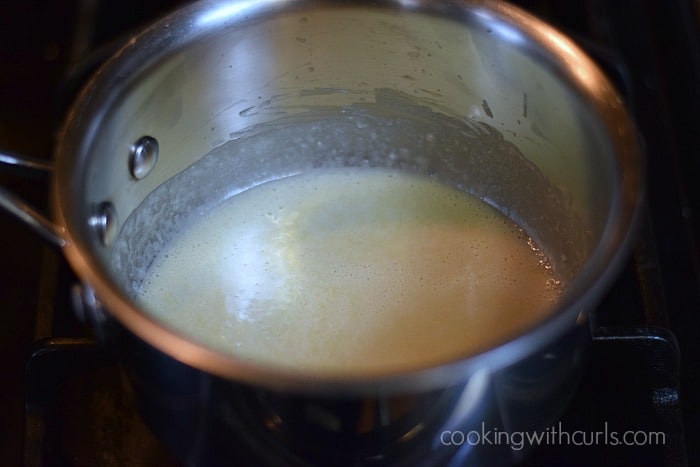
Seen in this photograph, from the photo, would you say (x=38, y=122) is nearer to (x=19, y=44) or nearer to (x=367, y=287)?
(x=19, y=44)

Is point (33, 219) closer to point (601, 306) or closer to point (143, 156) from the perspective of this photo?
point (143, 156)

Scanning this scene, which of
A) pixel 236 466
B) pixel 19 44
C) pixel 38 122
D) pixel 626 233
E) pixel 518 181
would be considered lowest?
pixel 236 466

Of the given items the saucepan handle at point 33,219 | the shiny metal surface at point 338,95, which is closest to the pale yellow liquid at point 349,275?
the shiny metal surface at point 338,95

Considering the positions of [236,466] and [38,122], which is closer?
[236,466]

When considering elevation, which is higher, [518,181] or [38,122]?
[38,122]

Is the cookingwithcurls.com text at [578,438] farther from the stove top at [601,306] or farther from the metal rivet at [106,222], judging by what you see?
the metal rivet at [106,222]

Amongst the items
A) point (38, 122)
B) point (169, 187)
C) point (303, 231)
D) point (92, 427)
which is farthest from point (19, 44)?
point (92, 427)

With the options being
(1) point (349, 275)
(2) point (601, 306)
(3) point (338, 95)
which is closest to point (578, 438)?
(2) point (601, 306)
